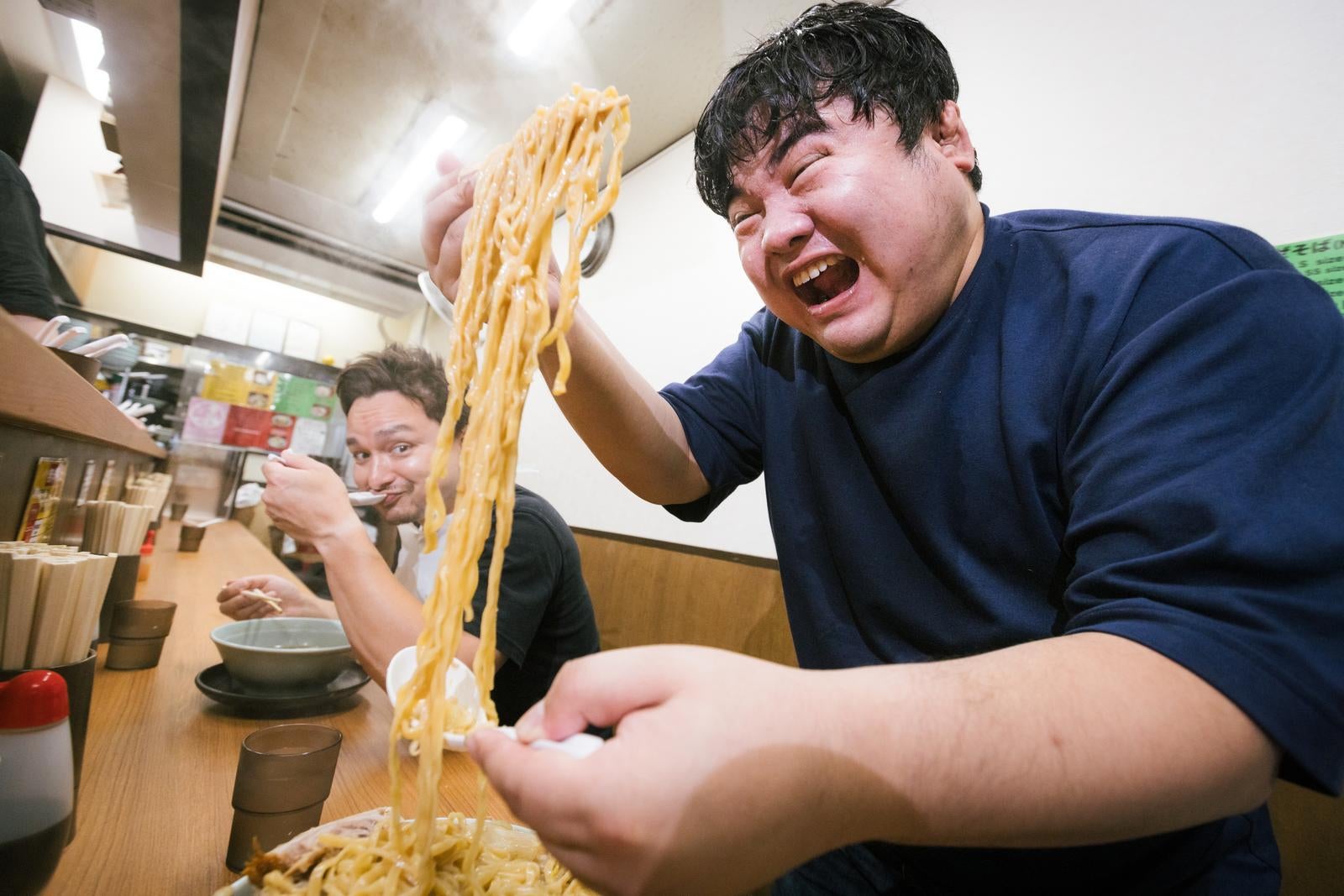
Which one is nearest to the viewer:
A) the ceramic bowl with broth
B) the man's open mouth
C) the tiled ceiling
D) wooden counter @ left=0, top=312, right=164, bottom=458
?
wooden counter @ left=0, top=312, right=164, bottom=458

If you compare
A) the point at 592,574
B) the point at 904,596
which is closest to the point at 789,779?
the point at 904,596

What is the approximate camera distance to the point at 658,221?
3971 millimetres

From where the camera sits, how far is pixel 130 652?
1.57 metres

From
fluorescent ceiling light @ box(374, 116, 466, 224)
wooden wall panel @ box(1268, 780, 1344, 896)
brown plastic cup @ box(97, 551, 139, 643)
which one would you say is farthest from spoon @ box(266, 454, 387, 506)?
wooden wall panel @ box(1268, 780, 1344, 896)

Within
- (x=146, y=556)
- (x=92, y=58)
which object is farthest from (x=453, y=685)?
(x=146, y=556)

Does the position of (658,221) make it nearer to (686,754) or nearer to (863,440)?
(863,440)

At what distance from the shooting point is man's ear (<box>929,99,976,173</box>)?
1.37 metres

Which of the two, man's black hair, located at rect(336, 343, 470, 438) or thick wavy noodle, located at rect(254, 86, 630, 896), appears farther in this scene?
man's black hair, located at rect(336, 343, 470, 438)

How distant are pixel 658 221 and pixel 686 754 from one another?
13.0 ft

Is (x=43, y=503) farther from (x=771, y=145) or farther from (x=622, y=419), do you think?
(x=771, y=145)

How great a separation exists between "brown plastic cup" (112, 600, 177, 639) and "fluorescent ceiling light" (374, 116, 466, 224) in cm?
257

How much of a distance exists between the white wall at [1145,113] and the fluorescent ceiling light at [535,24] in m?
1.33

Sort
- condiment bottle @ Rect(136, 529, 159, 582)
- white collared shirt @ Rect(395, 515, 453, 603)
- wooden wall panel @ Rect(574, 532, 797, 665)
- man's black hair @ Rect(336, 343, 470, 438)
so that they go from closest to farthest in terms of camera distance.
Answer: man's black hair @ Rect(336, 343, 470, 438) < white collared shirt @ Rect(395, 515, 453, 603) < condiment bottle @ Rect(136, 529, 159, 582) < wooden wall panel @ Rect(574, 532, 797, 665)

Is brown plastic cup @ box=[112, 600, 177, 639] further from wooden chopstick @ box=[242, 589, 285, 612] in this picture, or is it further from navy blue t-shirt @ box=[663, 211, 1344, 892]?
navy blue t-shirt @ box=[663, 211, 1344, 892]
